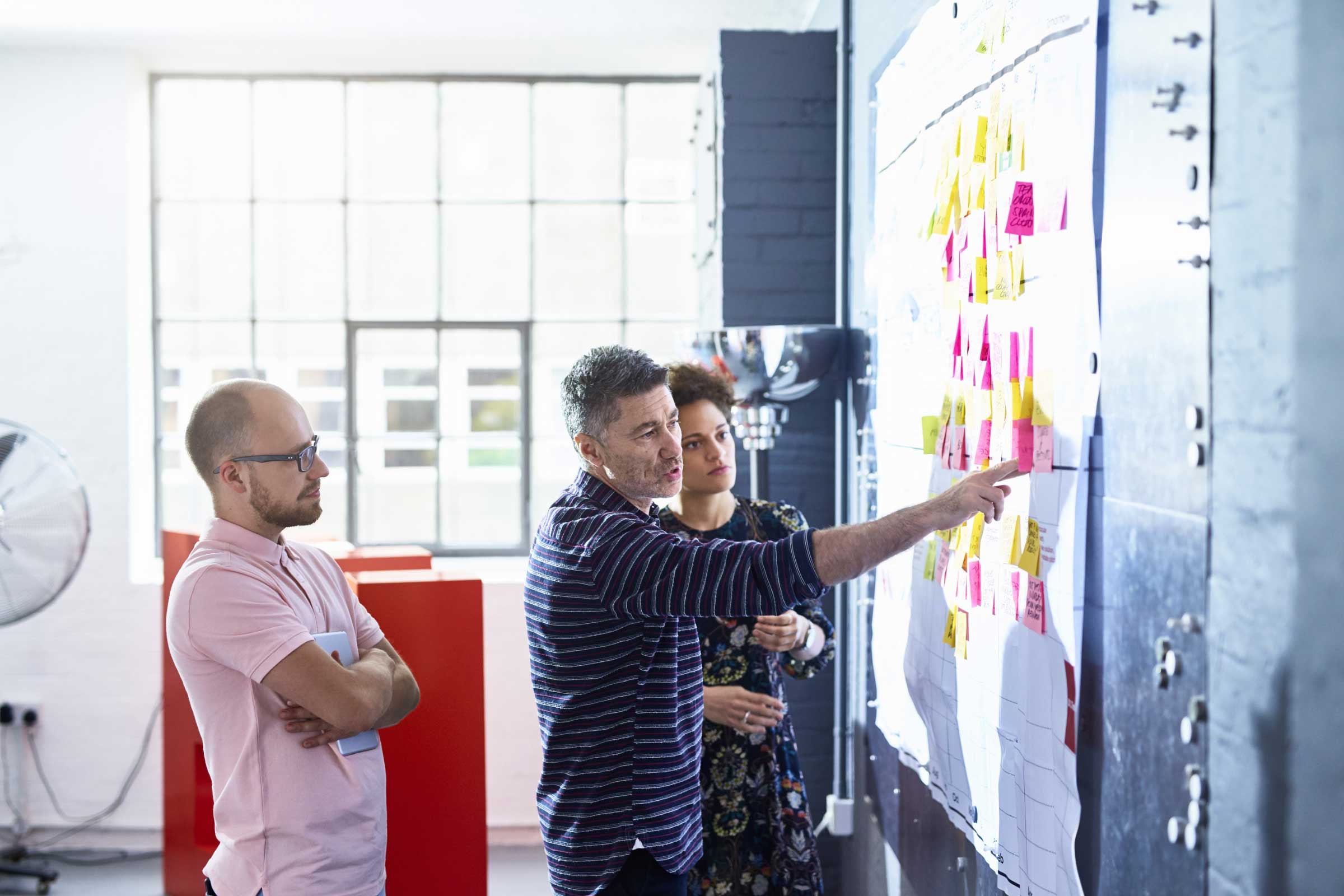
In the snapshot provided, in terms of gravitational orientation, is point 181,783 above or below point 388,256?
below

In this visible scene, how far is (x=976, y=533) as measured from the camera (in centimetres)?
157

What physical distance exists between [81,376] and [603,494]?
3.26 metres

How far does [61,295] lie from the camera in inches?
156

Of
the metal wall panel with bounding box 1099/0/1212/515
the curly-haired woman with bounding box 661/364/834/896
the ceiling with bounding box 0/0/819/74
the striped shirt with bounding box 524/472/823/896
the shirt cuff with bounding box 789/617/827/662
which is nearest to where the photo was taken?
the metal wall panel with bounding box 1099/0/1212/515

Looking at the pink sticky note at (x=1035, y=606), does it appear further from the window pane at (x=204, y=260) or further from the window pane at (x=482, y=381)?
the window pane at (x=204, y=260)

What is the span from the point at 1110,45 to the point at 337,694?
126cm

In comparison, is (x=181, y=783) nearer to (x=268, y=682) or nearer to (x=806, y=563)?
(x=268, y=682)

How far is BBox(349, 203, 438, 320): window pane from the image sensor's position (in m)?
4.25

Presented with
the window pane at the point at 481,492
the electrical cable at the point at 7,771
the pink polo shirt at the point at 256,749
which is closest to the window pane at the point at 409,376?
the window pane at the point at 481,492

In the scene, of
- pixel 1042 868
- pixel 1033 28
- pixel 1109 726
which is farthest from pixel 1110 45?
pixel 1042 868

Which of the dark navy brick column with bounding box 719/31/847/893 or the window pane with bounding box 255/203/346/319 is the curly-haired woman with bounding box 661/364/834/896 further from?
the window pane with bounding box 255/203/346/319

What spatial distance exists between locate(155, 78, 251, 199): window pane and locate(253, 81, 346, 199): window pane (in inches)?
2.3

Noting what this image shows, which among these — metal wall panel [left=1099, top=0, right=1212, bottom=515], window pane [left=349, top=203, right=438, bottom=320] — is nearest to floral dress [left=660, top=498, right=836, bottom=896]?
metal wall panel [left=1099, top=0, right=1212, bottom=515]

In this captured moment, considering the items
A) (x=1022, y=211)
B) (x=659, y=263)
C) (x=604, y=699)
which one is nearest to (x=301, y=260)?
(x=659, y=263)
